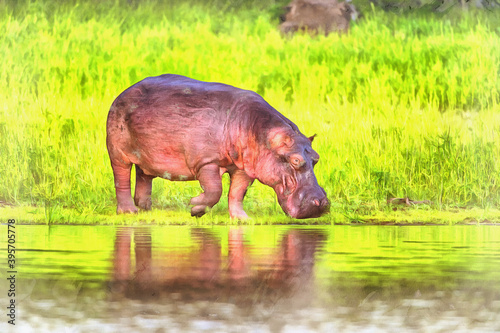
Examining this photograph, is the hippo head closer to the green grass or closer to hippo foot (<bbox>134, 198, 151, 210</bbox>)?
the green grass

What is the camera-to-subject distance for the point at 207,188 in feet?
22.8

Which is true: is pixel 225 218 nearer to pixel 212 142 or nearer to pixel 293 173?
pixel 212 142

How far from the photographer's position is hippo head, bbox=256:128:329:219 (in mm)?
6445

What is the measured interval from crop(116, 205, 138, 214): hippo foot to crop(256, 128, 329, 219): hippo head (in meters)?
1.71

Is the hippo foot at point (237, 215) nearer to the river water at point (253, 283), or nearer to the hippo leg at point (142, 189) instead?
the river water at point (253, 283)

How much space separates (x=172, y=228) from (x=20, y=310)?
10.5 feet

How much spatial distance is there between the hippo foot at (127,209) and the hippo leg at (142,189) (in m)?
0.09

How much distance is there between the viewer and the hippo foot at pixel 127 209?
315 inches

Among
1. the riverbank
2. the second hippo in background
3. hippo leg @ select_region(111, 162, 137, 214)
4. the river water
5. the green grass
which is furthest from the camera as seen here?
the second hippo in background

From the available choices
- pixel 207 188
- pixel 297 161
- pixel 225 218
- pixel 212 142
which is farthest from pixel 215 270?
pixel 225 218

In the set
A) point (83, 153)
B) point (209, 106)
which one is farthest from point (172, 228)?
point (83, 153)

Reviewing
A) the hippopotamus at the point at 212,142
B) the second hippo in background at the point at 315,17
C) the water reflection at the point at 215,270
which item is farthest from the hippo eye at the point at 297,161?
the second hippo in background at the point at 315,17

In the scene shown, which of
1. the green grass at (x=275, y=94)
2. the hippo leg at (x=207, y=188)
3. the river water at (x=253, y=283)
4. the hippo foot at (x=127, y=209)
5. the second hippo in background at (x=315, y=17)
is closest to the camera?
the river water at (x=253, y=283)

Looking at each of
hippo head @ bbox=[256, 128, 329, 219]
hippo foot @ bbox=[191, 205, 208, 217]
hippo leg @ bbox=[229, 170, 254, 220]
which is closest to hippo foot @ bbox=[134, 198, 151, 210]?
hippo leg @ bbox=[229, 170, 254, 220]
